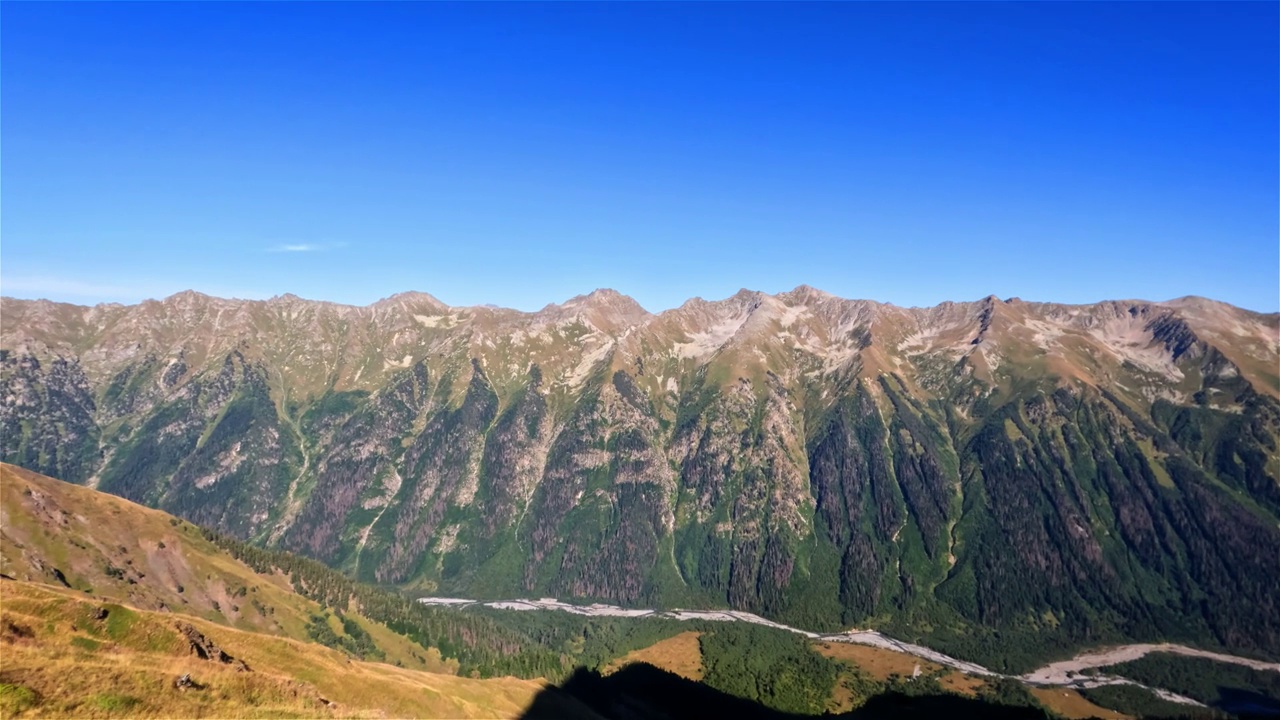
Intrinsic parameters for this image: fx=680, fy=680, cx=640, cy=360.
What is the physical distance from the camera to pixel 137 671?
5359cm

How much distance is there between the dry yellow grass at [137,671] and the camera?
1849 inches

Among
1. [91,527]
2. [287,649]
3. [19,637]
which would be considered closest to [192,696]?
[19,637]

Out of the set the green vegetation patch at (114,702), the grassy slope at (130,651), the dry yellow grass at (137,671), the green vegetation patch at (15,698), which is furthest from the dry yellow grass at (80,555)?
the green vegetation patch at (15,698)

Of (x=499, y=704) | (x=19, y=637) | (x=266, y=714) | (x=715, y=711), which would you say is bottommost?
(x=715, y=711)

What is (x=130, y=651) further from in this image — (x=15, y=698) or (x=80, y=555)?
(x=80, y=555)

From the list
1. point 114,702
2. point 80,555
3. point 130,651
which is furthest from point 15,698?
point 80,555

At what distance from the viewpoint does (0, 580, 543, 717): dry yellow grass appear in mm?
46969

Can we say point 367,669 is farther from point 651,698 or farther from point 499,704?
point 651,698

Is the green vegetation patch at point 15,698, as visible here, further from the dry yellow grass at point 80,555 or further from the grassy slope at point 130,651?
the dry yellow grass at point 80,555

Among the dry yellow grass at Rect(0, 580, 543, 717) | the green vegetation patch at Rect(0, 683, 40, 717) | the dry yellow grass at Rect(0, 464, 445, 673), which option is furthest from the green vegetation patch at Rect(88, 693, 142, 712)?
the dry yellow grass at Rect(0, 464, 445, 673)

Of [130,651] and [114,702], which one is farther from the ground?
[114,702]

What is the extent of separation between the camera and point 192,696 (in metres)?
54.2

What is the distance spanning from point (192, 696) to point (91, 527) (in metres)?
186

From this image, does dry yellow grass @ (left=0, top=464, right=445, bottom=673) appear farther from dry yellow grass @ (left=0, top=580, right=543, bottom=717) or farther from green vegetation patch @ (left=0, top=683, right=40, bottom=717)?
green vegetation patch @ (left=0, top=683, right=40, bottom=717)
